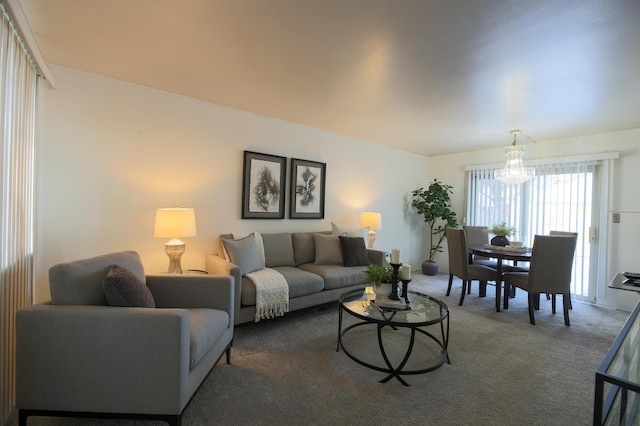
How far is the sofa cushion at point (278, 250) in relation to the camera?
351 centimetres

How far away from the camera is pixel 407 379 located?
2109 millimetres

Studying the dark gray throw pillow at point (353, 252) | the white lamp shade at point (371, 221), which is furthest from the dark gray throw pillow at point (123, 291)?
the white lamp shade at point (371, 221)

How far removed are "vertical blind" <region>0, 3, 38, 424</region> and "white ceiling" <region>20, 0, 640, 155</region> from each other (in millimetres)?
365

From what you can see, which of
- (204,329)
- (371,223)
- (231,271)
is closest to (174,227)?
(231,271)

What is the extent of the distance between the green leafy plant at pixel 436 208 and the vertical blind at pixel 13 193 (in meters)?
5.44

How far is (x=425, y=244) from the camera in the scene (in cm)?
621

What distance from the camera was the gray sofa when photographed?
2729mm

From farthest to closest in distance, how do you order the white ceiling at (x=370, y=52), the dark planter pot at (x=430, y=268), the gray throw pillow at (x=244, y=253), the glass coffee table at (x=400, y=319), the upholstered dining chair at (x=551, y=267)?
the dark planter pot at (x=430, y=268) → the upholstered dining chair at (x=551, y=267) → the gray throw pillow at (x=244, y=253) → the glass coffee table at (x=400, y=319) → the white ceiling at (x=370, y=52)

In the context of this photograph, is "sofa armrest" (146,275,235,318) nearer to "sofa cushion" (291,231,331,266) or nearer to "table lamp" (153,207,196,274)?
"table lamp" (153,207,196,274)

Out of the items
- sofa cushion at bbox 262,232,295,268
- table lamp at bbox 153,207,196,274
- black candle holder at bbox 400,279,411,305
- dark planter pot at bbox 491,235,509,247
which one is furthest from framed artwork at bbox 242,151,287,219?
dark planter pot at bbox 491,235,509,247

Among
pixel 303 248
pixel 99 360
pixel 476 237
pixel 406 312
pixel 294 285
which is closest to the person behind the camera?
pixel 99 360

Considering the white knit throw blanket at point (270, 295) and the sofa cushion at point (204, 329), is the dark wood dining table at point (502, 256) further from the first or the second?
the sofa cushion at point (204, 329)

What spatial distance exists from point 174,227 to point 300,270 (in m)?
1.45

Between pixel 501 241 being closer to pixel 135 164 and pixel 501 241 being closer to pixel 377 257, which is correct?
pixel 377 257
